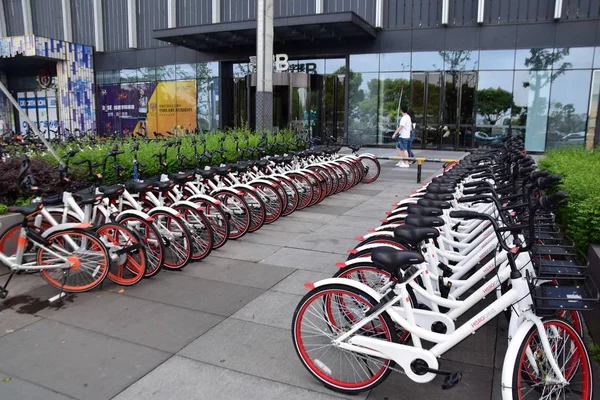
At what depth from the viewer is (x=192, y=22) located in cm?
2264

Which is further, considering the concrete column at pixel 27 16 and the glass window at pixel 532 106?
the concrete column at pixel 27 16

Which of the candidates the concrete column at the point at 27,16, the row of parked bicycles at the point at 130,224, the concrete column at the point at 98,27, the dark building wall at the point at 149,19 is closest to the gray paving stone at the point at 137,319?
the row of parked bicycles at the point at 130,224

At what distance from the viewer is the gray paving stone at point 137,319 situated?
12.5 ft

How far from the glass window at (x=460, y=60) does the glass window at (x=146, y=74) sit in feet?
46.2

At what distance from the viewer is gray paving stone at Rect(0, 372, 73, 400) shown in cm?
302

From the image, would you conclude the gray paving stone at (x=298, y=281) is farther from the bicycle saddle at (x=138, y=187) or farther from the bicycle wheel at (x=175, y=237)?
the bicycle saddle at (x=138, y=187)

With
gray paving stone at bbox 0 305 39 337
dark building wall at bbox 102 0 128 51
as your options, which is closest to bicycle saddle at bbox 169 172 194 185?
gray paving stone at bbox 0 305 39 337

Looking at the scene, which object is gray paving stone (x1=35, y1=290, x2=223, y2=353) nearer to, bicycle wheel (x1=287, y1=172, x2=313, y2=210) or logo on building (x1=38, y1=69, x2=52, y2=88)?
bicycle wheel (x1=287, y1=172, x2=313, y2=210)

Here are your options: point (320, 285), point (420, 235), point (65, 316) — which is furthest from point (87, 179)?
point (420, 235)

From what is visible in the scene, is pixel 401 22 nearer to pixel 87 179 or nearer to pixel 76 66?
pixel 87 179

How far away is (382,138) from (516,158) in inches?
567

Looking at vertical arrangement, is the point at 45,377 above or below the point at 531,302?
below

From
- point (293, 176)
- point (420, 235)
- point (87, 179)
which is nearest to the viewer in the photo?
point (420, 235)

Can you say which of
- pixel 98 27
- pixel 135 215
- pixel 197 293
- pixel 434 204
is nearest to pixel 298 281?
pixel 197 293
